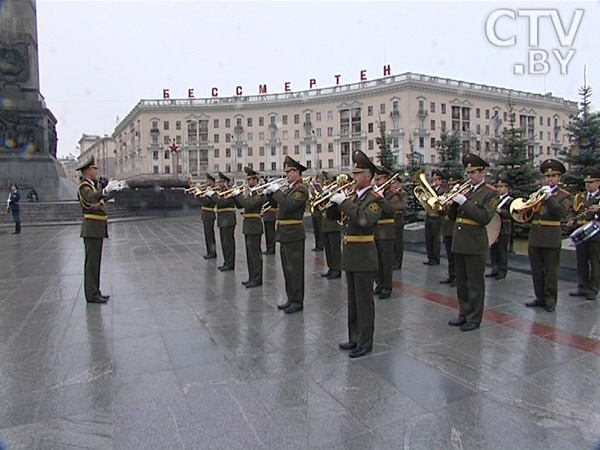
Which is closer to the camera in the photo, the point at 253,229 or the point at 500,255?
the point at 253,229

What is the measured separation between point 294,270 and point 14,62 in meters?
23.4

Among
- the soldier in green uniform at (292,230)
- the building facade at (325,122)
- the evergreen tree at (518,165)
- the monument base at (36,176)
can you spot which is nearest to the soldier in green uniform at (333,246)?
the soldier in green uniform at (292,230)

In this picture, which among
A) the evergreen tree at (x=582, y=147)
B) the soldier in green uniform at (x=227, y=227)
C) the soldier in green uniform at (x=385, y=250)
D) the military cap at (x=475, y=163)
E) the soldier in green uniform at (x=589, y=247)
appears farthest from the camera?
the evergreen tree at (x=582, y=147)

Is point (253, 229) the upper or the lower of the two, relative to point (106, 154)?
lower

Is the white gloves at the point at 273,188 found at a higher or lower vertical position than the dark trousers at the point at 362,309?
higher

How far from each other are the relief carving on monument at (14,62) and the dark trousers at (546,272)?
2530 centimetres

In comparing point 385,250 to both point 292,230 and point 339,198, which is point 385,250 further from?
point 339,198

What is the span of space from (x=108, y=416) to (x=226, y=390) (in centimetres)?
94

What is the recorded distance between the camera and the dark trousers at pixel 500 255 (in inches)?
349

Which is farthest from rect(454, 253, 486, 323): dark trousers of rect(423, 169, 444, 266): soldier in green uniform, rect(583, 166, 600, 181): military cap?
rect(423, 169, 444, 266): soldier in green uniform

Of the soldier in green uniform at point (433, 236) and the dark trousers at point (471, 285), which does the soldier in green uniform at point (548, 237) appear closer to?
the dark trousers at point (471, 285)

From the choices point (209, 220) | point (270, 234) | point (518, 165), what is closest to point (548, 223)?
point (209, 220)

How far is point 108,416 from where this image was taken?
3547mm

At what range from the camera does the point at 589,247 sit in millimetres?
7117
